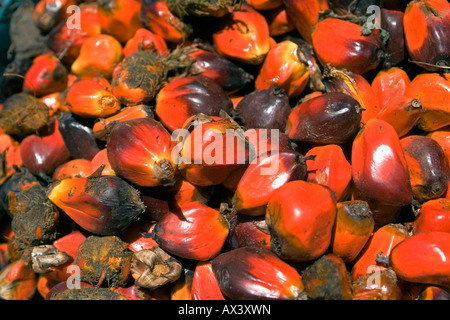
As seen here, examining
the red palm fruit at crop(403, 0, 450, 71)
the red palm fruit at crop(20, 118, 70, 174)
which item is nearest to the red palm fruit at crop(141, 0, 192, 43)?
the red palm fruit at crop(20, 118, 70, 174)

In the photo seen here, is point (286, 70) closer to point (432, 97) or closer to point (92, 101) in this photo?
point (432, 97)

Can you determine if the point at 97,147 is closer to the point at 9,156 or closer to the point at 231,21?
the point at 9,156

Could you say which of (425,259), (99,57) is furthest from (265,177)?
(99,57)

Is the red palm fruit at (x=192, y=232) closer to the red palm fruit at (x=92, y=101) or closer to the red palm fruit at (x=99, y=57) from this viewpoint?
the red palm fruit at (x=92, y=101)

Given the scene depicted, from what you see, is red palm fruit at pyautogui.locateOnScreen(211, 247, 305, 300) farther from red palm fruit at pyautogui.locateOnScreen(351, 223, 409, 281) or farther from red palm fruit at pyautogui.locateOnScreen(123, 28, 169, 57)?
red palm fruit at pyautogui.locateOnScreen(123, 28, 169, 57)

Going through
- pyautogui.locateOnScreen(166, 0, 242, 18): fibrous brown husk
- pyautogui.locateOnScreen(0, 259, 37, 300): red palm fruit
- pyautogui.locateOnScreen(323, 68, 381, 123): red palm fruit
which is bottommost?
pyautogui.locateOnScreen(0, 259, 37, 300): red palm fruit

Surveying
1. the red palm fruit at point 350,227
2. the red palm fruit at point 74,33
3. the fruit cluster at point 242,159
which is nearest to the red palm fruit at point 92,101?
the fruit cluster at point 242,159

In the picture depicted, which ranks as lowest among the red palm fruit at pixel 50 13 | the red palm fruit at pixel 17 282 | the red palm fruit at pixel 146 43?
the red palm fruit at pixel 17 282
